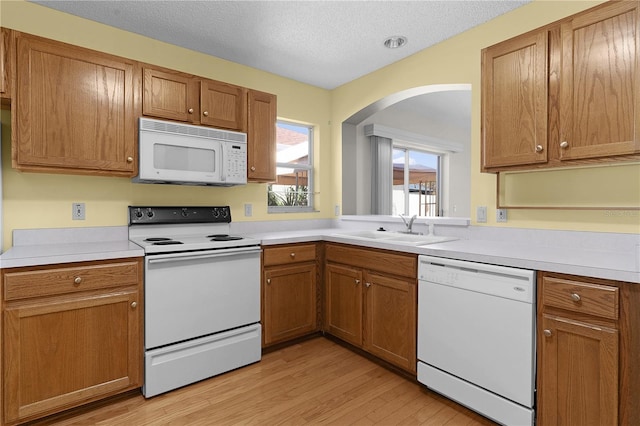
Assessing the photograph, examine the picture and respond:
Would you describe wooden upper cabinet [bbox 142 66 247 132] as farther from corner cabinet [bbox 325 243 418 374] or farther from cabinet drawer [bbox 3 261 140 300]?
corner cabinet [bbox 325 243 418 374]

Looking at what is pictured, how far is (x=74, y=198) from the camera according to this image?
231 centimetres

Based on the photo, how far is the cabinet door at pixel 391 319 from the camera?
2.16 meters

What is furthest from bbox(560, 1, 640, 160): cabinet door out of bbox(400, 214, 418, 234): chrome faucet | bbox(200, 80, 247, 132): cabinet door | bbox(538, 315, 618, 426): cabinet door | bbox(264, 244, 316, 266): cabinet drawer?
bbox(200, 80, 247, 132): cabinet door

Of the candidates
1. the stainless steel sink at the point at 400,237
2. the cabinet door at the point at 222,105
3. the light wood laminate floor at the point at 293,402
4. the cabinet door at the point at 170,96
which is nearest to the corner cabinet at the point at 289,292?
the light wood laminate floor at the point at 293,402

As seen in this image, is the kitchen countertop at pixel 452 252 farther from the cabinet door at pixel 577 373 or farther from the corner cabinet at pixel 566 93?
the corner cabinet at pixel 566 93

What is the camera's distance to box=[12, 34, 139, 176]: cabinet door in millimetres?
1897

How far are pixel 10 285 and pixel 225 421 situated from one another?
4.28 ft

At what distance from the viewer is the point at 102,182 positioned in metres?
2.41

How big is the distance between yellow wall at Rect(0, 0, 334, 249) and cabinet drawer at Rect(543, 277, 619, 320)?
241cm

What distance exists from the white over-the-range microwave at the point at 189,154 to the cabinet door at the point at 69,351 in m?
0.86

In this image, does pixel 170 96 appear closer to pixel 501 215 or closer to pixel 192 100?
pixel 192 100

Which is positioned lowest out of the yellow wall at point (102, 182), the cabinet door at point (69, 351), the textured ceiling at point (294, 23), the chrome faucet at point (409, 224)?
the cabinet door at point (69, 351)

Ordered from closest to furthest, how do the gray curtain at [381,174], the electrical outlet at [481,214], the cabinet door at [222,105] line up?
1. the electrical outlet at [481,214]
2. the cabinet door at [222,105]
3. the gray curtain at [381,174]

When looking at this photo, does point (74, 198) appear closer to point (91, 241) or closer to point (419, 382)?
point (91, 241)
